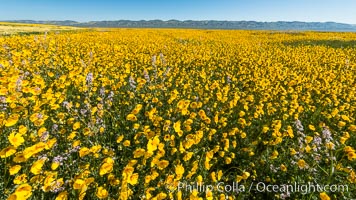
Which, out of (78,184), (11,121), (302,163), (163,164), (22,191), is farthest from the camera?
(302,163)

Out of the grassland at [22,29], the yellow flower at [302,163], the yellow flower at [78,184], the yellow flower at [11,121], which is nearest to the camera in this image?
the yellow flower at [78,184]

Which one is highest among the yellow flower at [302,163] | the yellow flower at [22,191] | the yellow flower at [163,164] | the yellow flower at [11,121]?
the yellow flower at [11,121]

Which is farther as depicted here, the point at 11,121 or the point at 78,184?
the point at 11,121

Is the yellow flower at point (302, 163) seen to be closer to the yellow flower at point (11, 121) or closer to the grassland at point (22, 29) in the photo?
the yellow flower at point (11, 121)

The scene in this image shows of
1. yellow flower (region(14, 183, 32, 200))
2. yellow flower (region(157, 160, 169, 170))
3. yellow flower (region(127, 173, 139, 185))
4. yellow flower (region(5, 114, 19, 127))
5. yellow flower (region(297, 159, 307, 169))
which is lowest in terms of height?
yellow flower (region(297, 159, 307, 169))

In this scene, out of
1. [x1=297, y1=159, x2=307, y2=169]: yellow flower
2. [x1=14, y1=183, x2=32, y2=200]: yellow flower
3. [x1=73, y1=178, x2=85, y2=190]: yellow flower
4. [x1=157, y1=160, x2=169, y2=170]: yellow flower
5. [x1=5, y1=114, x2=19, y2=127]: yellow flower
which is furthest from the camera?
[x1=297, y1=159, x2=307, y2=169]: yellow flower

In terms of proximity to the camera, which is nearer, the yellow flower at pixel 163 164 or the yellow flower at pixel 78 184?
the yellow flower at pixel 78 184

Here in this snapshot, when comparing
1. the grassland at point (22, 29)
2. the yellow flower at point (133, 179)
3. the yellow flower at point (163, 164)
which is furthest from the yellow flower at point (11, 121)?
the grassland at point (22, 29)

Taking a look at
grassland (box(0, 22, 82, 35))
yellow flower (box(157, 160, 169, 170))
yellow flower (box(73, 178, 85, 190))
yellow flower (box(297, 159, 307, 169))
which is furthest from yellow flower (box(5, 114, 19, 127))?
grassland (box(0, 22, 82, 35))

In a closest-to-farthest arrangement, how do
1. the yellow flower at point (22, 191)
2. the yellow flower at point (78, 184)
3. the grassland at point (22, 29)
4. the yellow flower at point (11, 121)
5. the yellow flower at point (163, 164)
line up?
the yellow flower at point (22, 191) < the yellow flower at point (78, 184) < the yellow flower at point (163, 164) < the yellow flower at point (11, 121) < the grassland at point (22, 29)

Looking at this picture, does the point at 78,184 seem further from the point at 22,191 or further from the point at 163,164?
the point at 163,164

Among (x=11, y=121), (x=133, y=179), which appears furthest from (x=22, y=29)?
(x=133, y=179)

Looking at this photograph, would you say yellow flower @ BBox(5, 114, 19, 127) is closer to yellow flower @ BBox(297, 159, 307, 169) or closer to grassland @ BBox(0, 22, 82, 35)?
yellow flower @ BBox(297, 159, 307, 169)

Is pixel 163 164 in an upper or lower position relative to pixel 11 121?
lower
